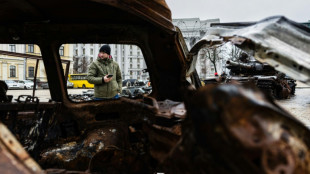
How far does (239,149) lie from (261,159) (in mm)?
88

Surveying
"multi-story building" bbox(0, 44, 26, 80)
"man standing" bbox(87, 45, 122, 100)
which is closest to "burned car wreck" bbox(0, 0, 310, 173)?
"multi-story building" bbox(0, 44, 26, 80)

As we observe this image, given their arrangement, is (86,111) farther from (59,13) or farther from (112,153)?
(59,13)

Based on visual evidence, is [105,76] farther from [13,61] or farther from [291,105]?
[291,105]

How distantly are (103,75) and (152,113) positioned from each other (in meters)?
2.32

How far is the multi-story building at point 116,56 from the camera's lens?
12.1 feet

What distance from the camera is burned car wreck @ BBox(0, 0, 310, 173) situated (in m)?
0.86

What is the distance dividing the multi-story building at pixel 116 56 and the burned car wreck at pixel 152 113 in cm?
65

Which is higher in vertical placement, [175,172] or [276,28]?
[276,28]

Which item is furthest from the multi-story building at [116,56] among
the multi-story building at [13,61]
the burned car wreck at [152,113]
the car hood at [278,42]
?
the car hood at [278,42]

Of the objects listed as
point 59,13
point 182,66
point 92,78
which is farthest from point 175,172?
point 92,78

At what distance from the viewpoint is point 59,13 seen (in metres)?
2.32

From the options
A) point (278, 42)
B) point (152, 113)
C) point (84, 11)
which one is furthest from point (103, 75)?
point (278, 42)

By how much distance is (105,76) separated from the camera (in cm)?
362

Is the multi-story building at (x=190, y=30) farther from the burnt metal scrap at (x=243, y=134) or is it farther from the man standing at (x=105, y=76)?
the burnt metal scrap at (x=243, y=134)
